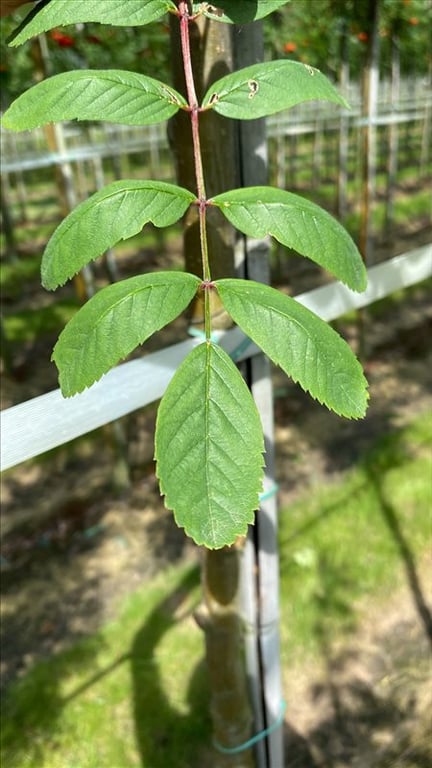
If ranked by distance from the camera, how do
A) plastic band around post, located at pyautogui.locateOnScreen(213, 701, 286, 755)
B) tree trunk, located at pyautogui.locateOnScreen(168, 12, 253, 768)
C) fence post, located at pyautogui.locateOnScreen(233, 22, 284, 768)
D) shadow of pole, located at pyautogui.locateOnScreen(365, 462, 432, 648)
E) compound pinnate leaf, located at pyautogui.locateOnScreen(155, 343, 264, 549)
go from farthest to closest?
shadow of pole, located at pyautogui.locateOnScreen(365, 462, 432, 648) < plastic band around post, located at pyautogui.locateOnScreen(213, 701, 286, 755) < fence post, located at pyautogui.locateOnScreen(233, 22, 284, 768) < tree trunk, located at pyautogui.locateOnScreen(168, 12, 253, 768) < compound pinnate leaf, located at pyautogui.locateOnScreen(155, 343, 264, 549)

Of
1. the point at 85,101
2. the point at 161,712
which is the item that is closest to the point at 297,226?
the point at 85,101

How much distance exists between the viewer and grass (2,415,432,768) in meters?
2.19

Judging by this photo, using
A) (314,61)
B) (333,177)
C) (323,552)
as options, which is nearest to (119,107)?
(323,552)

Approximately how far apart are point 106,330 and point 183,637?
7.86 feet

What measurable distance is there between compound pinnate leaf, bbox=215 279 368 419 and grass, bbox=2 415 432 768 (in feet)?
6.01

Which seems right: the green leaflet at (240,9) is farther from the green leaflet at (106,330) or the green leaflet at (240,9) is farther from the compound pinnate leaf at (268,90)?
the green leaflet at (106,330)

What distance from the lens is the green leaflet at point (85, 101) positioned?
58 centimetres

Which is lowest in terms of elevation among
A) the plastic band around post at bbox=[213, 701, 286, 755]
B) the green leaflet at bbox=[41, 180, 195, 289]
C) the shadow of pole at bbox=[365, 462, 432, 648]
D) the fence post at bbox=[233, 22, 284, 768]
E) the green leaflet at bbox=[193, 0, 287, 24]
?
the shadow of pole at bbox=[365, 462, 432, 648]

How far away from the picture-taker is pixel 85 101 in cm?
59

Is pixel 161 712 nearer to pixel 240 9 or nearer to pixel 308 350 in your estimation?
pixel 308 350

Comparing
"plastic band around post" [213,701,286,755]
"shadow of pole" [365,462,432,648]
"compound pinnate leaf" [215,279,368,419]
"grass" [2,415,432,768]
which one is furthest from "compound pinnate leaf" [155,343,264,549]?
"shadow of pole" [365,462,432,648]

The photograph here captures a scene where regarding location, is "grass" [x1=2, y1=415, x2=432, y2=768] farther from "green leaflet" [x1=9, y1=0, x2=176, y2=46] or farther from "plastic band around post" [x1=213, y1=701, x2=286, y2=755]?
"green leaflet" [x1=9, y1=0, x2=176, y2=46]

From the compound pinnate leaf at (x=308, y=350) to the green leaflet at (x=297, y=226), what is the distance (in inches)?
2.8

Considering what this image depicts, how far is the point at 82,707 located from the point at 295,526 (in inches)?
54.8
